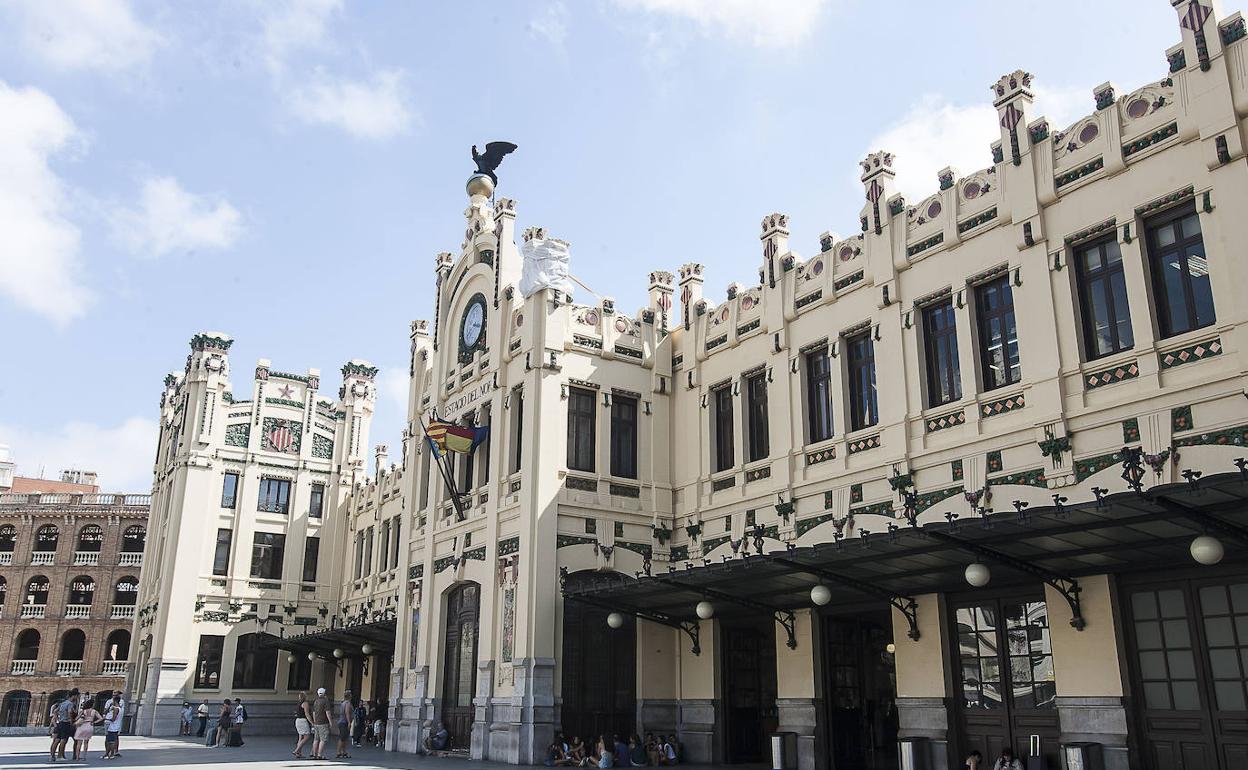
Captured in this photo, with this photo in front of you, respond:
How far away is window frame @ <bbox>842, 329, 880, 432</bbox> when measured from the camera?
21.5m

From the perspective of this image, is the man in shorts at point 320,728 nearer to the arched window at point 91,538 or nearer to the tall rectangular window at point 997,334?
the tall rectangular window at point 997,334

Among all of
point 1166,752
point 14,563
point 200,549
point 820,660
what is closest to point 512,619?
point 820,660

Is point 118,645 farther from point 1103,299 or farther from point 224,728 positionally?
point 1103,299

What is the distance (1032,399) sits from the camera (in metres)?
17.8

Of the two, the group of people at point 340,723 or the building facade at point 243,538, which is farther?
the building facade at point 243,538

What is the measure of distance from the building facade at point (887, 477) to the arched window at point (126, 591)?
39.1 metres

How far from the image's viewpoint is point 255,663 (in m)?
43.2

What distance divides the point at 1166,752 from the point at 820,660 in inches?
287

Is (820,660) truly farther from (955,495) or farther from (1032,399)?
(1032,399)

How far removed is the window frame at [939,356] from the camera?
1981 cm

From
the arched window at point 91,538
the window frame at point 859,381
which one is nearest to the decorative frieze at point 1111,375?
the window frame at point 859,381

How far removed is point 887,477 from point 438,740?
539 inches

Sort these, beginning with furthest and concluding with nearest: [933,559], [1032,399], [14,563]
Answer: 1. [14,563]
2. [1032,399]
3. [933,559]

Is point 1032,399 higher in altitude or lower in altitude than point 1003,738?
higher
